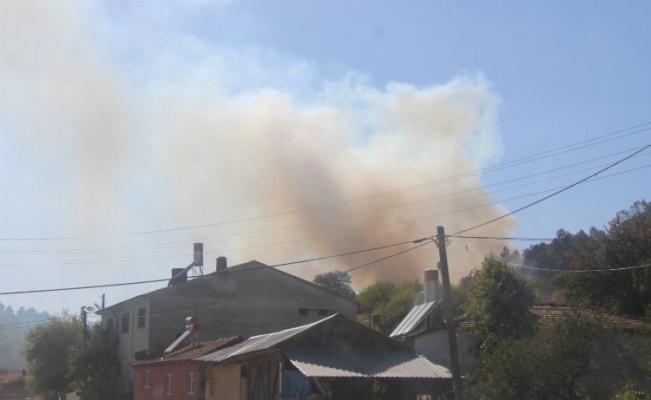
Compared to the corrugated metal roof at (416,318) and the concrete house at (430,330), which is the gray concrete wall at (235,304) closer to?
the concrete house at (430,330)

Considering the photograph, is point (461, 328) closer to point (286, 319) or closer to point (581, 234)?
point (286, 319)

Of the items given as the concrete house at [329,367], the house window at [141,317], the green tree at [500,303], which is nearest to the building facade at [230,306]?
the house window at [141,317]

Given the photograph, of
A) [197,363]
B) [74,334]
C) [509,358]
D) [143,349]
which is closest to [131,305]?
[143,349]

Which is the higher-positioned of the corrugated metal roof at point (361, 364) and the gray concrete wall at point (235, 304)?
the gray concrete wall at point (235, 304)

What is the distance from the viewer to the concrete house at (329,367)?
2798 centimetres

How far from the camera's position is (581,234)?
80.6m

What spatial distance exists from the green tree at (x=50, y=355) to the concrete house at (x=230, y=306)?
993 centimetres

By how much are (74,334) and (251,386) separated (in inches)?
1378

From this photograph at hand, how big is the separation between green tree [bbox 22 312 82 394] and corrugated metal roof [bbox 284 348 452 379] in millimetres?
35589

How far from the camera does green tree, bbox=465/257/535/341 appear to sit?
97.1ft

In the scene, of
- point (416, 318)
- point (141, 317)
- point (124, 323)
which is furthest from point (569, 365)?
point (124, 323)

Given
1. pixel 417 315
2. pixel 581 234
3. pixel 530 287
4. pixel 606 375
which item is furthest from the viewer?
pixel 581 234

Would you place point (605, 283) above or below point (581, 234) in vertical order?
below

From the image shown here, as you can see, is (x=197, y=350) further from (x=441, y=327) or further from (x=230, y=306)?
(x=230, y=306)
